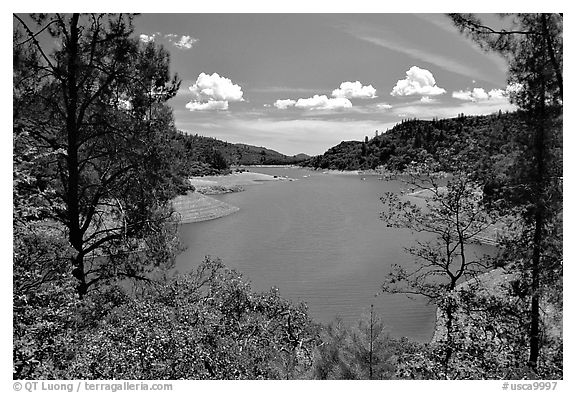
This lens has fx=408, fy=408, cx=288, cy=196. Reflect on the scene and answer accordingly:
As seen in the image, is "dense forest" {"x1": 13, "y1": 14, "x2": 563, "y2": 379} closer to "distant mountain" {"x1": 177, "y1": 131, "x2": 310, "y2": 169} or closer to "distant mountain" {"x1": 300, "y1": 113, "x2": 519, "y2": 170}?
"distant mountain" {"x1": 300, "y1": 113, "x2": 519, "y2": 170}

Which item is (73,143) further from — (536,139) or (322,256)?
(322,256)

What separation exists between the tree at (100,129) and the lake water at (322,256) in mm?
3153

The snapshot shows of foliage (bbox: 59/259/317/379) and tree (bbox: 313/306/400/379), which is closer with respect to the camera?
foliage (bbox: 59/259/317/379)

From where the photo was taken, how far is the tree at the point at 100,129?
4.96 m

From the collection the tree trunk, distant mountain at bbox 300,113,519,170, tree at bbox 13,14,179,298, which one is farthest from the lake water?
distant mountain at bbox 300,113,519,170

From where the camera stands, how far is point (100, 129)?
5328 mm

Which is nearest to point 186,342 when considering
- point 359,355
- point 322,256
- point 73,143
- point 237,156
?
point 359,355

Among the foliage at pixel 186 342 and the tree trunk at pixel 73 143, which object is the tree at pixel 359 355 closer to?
the foliage at pixel 186 342

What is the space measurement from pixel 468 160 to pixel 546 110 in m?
1.48

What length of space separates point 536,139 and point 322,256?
416 inches

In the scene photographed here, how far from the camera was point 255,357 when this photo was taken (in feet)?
15.2

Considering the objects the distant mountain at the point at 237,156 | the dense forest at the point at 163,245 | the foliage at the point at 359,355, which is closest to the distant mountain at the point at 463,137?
the dense forest at the point at 163,245

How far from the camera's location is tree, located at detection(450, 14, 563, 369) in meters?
4.82

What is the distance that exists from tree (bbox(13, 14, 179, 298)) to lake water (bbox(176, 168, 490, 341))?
3.15 meters
